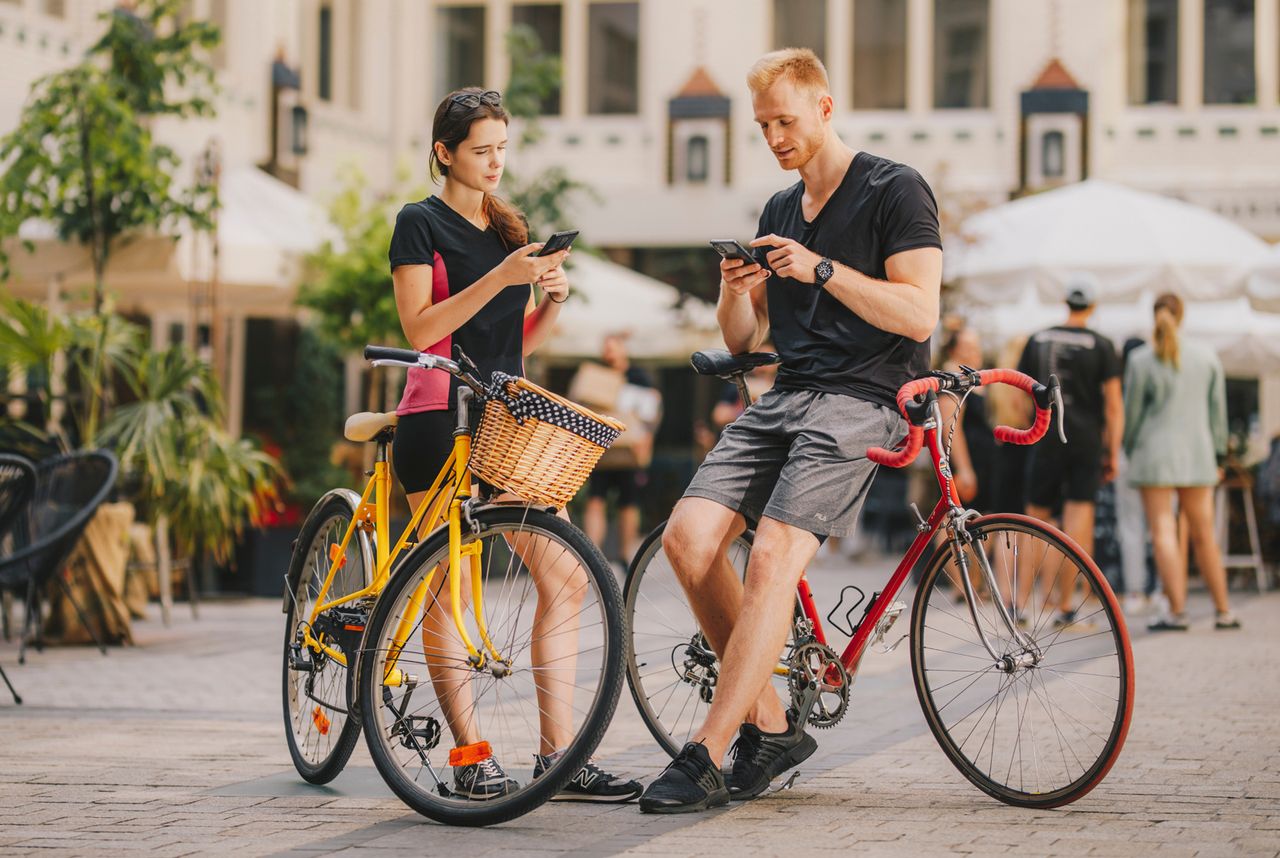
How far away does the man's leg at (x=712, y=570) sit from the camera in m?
4.78

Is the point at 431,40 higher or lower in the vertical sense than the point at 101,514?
higher

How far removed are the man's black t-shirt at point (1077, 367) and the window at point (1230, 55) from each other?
591 inches

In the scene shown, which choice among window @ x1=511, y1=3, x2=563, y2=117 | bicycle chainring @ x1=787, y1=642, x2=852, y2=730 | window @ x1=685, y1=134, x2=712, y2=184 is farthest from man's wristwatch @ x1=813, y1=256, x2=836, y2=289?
window @ x1=511, y1=3, x2=563, y2=117

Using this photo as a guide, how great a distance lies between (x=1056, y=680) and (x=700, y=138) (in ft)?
65.9

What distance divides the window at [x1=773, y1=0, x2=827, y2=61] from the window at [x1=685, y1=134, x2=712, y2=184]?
1.74 metres

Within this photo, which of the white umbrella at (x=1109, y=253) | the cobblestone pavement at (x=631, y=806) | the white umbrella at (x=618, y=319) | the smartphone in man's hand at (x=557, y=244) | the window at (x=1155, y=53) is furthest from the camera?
the window at (x=1155, y=53)

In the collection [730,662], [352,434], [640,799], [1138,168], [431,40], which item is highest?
[431,40]

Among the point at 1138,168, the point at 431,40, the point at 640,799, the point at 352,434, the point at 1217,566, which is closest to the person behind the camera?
the point at 640,799

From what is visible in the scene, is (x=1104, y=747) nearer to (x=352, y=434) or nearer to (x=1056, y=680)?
(x=1056, y=680)

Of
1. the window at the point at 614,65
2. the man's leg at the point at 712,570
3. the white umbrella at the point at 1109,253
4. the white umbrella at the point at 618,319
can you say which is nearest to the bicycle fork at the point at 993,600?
the man's leg at the point at 712,570

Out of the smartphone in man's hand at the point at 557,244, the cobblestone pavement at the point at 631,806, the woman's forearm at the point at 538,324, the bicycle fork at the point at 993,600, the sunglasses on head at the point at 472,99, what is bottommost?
the cobblestone pavement at the point at 631,806

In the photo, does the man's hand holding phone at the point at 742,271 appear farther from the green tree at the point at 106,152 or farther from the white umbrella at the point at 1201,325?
the white umbrella at the point at 1201,325

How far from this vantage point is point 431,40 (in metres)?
25.8

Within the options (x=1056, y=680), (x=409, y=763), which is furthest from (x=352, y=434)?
(x=1056, y=680)
